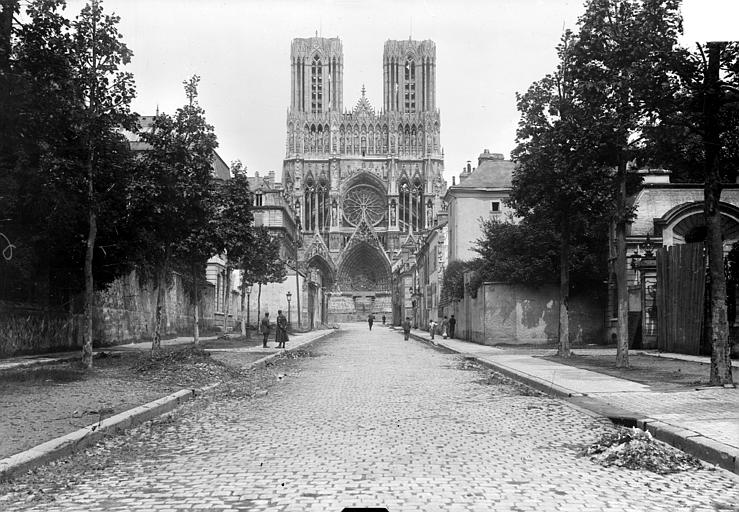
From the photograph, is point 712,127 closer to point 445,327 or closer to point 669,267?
point 669,267

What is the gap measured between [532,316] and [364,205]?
87.8 m

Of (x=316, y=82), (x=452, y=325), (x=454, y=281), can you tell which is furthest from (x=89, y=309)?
(x=316, y=82)

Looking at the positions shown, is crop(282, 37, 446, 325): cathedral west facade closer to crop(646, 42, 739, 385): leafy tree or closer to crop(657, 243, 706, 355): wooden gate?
crop(657, 243, 706, 355): wooden gate

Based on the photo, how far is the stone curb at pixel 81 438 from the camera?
6371mm

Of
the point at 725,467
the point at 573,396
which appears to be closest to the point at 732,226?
the point at 573,396

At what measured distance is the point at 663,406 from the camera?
10.3m

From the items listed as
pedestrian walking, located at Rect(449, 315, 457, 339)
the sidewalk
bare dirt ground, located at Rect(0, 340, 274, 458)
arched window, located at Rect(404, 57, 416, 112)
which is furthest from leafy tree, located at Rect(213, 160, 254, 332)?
arched window, located at Rect(404, 57, 416, 112)

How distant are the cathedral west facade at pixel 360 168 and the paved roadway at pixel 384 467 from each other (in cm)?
9364

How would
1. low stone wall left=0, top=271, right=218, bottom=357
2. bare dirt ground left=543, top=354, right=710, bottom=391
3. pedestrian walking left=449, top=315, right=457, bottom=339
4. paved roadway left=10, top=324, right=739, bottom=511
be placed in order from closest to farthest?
paved roadway left=10, top=324, right=739, bottom=511
bare dirt ground left=543, top=354, right=710, bottom=391
low stone wall left=0, top=271, right=218, bottom=357
pedestrian walking left=449, top=315, right=457, bottom=339

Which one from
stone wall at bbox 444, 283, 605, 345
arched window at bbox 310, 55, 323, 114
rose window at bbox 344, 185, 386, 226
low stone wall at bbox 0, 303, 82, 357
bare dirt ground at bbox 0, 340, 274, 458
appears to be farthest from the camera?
arched window at bbox 310, 55, 323, 114

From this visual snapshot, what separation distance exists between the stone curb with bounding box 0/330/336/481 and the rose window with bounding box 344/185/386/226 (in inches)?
4116

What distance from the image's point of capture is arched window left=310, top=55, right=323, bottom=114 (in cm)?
12412

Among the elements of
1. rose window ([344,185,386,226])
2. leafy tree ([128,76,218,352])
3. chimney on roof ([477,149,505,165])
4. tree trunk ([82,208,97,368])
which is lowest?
tree trunk ([82,208,97,368])

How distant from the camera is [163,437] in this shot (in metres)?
8.62
